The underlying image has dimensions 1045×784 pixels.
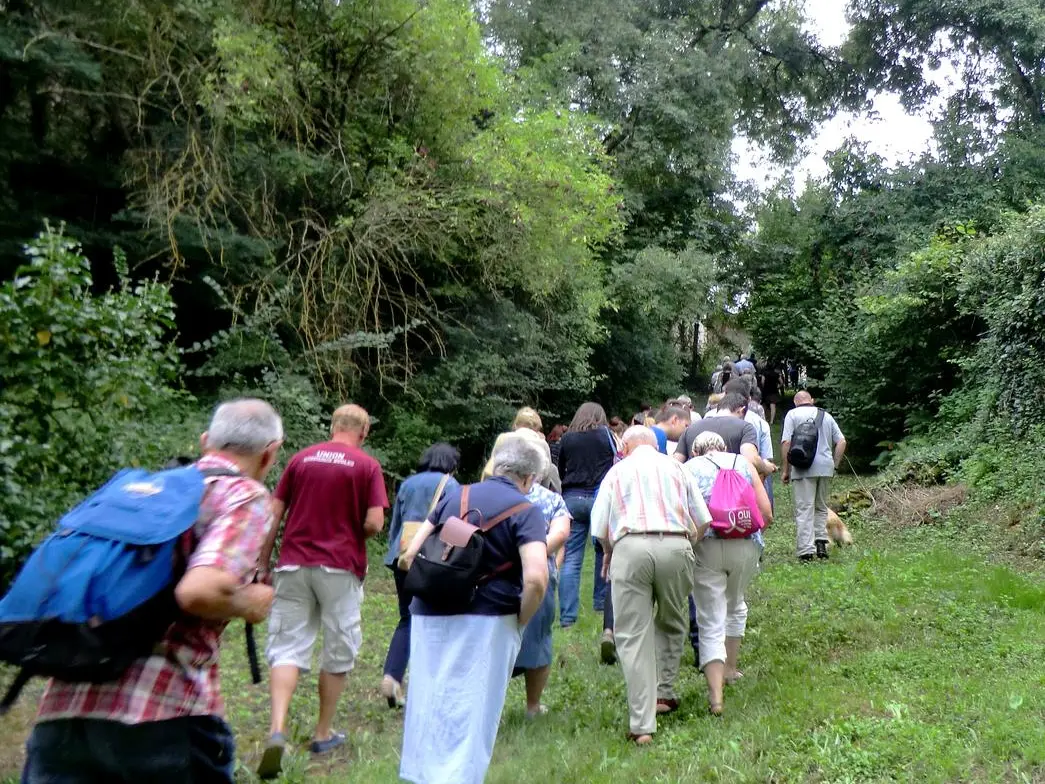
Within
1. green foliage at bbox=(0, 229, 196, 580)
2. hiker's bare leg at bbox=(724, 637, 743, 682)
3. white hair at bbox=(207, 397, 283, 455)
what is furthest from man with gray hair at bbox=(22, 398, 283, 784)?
hiker's bare leg at bbox=(724, 637, 743, 682)

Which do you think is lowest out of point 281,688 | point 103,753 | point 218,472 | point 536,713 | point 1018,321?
point 536,713

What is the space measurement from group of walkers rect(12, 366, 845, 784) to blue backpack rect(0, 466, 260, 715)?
9 cm

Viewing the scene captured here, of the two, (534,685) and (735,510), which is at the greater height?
(735,510)

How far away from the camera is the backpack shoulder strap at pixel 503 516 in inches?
161

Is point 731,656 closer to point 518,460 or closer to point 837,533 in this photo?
point 518,460

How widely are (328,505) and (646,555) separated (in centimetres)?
185

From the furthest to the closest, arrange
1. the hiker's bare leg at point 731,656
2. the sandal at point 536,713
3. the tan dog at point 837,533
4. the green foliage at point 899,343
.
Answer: the green foliage at point 899,343
the tan dog at point 837,533
the hiker's bare leg at point 731,656
the sandal at point 536,713

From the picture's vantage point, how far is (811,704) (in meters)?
5.50

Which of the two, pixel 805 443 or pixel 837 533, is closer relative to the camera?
pixel 805 443

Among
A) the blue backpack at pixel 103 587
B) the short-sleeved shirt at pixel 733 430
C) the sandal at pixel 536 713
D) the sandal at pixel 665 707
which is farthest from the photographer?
the short-sleeved shirt at pixel 733 430

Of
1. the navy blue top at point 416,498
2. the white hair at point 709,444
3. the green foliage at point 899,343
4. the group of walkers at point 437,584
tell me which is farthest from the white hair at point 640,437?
the green foliage at point 899,343

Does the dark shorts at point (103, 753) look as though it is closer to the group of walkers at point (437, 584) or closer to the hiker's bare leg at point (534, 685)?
the group of walkers at point (437, 584)

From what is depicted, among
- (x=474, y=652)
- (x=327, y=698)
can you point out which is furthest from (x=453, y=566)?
(x=327, y=698)

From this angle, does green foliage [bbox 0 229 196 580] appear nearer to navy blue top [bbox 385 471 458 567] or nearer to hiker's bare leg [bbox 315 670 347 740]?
hiker's bare leg [bbox 315 670 347 740]
